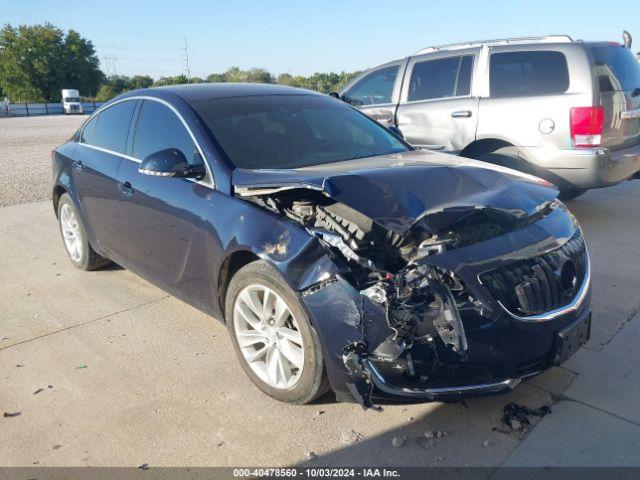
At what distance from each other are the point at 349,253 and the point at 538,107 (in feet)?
13.9

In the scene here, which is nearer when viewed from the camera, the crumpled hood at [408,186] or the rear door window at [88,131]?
the crumpled hood at [408,186]

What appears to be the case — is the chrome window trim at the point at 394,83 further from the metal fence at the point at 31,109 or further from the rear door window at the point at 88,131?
the metal fence at the point at 31,109

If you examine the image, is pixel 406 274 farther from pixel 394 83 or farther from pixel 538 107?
pixel 394 83

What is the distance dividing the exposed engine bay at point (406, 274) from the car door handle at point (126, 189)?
5.34 ft

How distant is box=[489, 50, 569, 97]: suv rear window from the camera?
5945 mm

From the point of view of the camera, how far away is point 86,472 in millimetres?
2625

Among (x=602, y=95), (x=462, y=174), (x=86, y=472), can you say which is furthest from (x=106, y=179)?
(x=602, y=95)

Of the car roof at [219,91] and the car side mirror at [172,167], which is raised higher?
the car roof at [219,91]

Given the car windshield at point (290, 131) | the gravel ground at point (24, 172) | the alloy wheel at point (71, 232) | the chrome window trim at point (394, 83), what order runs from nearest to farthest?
the car windshield at point (290, 131) < the alloy wheel at point (71, 232) < the chrome window trim at point (394, 83) < the gravel ground at point (24, 172)

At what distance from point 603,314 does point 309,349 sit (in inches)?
93.8

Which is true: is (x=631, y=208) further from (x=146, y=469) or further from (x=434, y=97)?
(x=146, y=469)

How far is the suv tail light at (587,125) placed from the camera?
566 cm

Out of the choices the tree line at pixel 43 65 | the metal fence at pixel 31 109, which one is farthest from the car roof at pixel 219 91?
the tree line at pixel 43 65

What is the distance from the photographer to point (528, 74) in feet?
20.3
